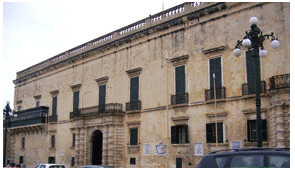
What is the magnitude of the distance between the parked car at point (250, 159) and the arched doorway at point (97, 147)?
20283 mm

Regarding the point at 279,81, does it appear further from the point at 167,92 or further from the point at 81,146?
the point at 81,146

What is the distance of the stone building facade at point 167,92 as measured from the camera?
18.6 m

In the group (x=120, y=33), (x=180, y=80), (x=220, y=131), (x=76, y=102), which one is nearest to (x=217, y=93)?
(x=220, y=131)

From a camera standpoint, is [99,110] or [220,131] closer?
[220,131]

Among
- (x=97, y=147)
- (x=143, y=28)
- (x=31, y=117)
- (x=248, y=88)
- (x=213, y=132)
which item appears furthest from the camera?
(x=31, y=117)

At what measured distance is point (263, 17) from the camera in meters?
19.0

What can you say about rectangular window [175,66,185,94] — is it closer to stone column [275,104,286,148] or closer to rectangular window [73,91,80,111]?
stone column [275,104,286,148]

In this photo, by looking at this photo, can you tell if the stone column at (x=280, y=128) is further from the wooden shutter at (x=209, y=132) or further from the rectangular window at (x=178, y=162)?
the rectangular window at (x=178, y=162)

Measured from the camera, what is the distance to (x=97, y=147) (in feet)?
92.1

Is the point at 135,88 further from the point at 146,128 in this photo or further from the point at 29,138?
the point at 29,138

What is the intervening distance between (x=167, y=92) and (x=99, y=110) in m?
7.52

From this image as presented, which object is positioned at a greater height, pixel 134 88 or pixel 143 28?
pixel 143 28

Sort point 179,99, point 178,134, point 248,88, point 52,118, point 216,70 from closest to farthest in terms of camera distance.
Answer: point 248,88 < point 216,70 < point 178,134 < point 179,99 < point 52,118

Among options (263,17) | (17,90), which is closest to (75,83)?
(17,90)
